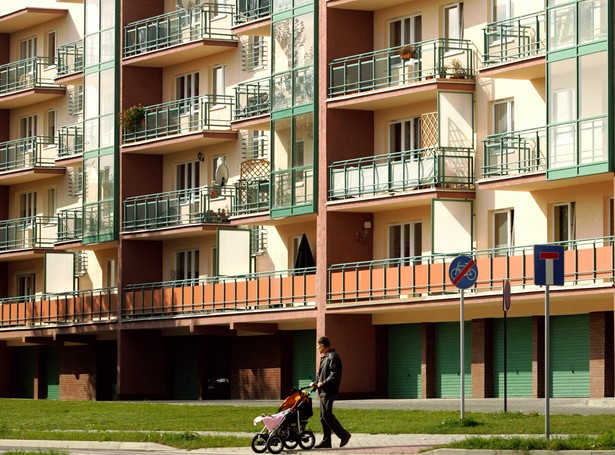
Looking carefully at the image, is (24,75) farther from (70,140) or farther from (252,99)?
(252,99)

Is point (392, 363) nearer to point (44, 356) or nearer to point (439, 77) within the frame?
point (439, 77)

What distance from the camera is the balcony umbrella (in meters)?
51.6

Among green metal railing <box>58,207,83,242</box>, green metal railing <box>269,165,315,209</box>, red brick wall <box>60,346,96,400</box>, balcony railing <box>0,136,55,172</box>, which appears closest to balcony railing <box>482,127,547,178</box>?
green metal railing <box>269,165,315,209</box>

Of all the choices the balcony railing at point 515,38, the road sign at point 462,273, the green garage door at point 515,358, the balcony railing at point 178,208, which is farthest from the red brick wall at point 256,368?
the road sign at point 462,273

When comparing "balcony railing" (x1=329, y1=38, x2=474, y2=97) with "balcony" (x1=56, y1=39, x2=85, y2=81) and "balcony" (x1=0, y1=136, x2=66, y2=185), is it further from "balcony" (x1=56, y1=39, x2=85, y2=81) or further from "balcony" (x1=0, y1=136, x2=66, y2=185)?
"balcony" (x1=0, y1=136, x2=66, y2=185)

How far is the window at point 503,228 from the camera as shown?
45656mm

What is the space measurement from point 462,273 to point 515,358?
15.1 metres

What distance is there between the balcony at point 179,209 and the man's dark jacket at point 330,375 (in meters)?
27.8

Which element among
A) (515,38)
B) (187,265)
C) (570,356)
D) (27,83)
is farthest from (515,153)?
(27,83)

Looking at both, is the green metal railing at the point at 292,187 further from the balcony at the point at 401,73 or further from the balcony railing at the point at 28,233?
the balcony railing at the point at 28,233

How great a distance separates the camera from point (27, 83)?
6875 cm

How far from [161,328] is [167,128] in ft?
22.1

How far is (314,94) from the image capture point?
50.5 metres

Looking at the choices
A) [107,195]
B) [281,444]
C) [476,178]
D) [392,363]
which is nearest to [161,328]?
[107,195]
